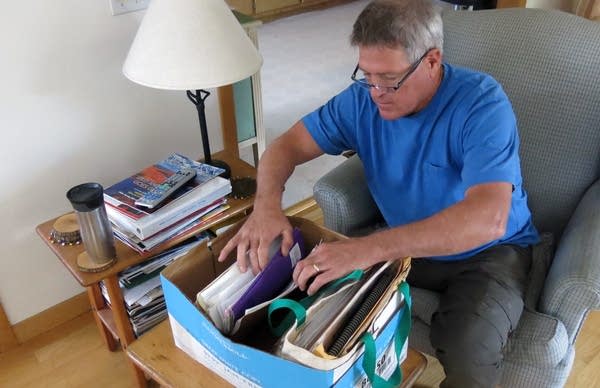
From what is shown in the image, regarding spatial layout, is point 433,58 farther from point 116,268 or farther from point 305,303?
point 116,268

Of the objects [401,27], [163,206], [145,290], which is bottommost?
[145,290]

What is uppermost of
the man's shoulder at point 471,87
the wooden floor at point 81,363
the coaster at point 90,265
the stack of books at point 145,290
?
the man's shoulder at point 471,87

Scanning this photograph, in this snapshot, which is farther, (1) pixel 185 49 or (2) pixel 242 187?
(2) pixel 242 187

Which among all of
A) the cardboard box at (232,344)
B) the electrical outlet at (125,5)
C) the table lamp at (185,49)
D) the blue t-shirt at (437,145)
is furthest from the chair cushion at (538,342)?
the electrical outlet at (125,5)

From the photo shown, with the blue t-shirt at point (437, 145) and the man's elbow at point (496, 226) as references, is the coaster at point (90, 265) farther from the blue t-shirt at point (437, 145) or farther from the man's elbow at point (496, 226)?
the man's elbow at point (496, 226)

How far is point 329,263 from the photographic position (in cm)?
96

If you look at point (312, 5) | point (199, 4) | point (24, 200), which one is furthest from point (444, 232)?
point (312, 5)

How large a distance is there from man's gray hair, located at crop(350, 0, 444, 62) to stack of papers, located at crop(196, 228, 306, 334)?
46cm

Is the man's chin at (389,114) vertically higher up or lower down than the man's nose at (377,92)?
lower down

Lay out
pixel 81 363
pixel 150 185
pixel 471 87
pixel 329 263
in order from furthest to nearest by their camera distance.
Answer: pixel 81 363, pixel 150 185, pixel 471 87, pixel 329 263

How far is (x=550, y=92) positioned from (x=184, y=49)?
0.94 metres

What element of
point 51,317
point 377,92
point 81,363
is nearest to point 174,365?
point 377,92

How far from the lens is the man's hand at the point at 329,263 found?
0.95 metres

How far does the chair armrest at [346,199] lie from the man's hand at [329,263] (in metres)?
0.46
